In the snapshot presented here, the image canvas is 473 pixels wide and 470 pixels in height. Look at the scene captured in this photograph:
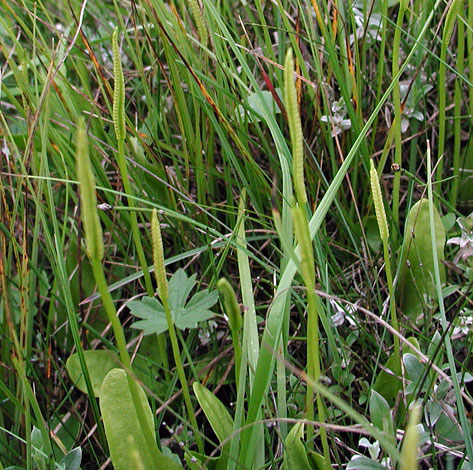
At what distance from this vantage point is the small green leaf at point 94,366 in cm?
108

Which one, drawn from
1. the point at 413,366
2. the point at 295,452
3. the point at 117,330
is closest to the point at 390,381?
the point at 413,366

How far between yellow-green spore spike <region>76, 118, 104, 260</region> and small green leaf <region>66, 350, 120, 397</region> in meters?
0.56

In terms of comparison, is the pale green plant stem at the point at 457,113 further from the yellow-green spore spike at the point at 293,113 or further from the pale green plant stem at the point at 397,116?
the yellow-green spore spike at the point at 293,113

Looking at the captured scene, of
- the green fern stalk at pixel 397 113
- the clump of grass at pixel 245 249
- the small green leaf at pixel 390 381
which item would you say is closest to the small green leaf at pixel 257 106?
the clump of grass at pixel 245 249

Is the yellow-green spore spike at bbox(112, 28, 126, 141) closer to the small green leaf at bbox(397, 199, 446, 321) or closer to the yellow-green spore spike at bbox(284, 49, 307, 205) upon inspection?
the yellow-green spore spike at bbox(284, 49, 307, 205)

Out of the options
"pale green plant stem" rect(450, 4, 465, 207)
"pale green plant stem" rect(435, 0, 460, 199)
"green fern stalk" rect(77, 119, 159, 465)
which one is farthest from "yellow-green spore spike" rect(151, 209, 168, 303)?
"pale green plant stem" rect(450, 4, 465, 207)

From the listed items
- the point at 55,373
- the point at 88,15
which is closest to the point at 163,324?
the point at 55,373

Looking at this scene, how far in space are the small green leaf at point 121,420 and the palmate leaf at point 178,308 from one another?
0.14 meters

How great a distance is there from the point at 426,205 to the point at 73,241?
2.26 feet

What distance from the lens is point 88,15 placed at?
1.61m

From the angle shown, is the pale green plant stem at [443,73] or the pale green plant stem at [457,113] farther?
the pale green plant stem at [457,113]

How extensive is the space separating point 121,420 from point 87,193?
42 centimetres

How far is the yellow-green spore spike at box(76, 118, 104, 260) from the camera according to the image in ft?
1.58

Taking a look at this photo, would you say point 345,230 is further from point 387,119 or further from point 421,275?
point 387,119
